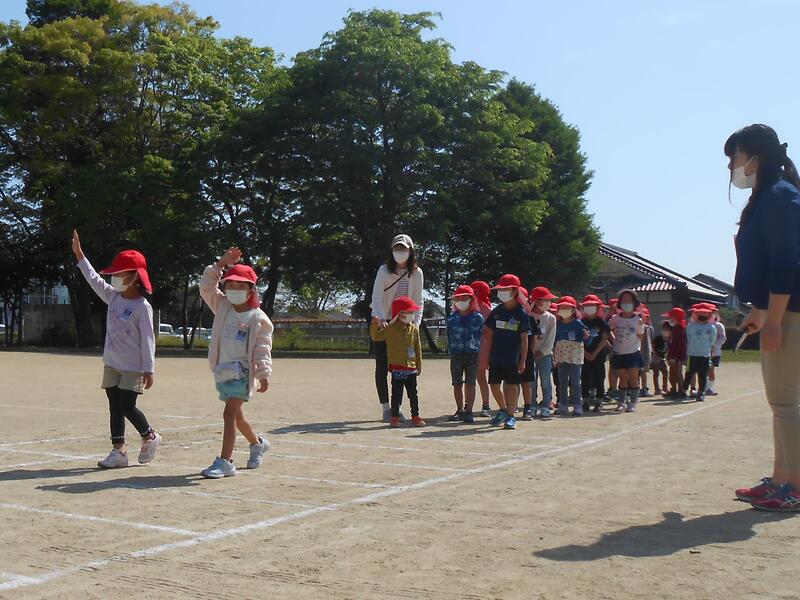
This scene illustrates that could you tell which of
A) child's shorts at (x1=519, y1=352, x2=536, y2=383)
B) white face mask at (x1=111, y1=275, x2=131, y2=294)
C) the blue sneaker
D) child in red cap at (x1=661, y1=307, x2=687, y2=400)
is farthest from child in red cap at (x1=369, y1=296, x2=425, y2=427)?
child in red cap at (x1=661, y1=307, x2=687, y2=400)

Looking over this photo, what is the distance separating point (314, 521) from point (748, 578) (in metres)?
2.60

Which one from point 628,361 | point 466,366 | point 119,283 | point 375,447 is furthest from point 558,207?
point 119,283

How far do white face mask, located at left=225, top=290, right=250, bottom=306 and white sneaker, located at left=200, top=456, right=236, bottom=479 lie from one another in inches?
51.3

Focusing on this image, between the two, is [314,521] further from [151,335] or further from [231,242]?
[231,242]

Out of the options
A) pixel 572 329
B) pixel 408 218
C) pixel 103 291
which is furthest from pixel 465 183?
pixel 103 291

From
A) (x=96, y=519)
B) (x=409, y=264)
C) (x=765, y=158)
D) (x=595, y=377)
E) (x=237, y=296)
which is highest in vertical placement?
(x=765, y=158)

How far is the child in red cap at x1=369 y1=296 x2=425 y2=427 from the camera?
11641 millimetres

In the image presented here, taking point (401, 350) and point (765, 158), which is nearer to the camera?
point (765, 158)

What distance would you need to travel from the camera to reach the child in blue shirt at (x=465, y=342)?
1248 centimetres

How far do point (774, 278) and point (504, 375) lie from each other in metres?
5.97

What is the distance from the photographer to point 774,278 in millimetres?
5910

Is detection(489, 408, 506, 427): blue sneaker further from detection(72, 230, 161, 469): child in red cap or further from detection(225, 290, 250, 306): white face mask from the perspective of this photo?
detection(225, 290, 250, 306): white face mask

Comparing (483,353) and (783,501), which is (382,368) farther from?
(783,501)

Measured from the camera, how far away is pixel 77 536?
5508 millimetres
